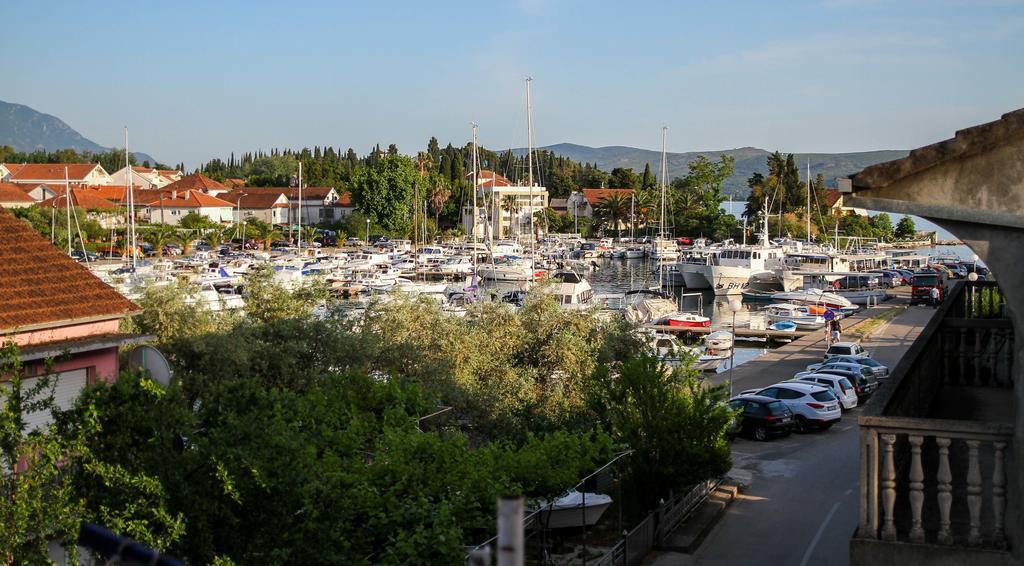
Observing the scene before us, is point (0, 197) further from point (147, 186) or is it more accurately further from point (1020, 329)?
point (1020, 329)

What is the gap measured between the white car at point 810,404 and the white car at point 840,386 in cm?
184


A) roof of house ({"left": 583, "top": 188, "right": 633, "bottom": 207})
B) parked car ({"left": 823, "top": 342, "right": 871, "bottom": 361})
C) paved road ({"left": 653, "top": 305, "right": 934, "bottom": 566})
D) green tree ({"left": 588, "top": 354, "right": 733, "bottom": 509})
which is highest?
roof of house ({"left": 583, "top": 188, "right": 633, "bottom": 207})

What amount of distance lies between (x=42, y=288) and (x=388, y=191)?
117706mm

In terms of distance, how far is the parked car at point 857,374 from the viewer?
3609 centimetres

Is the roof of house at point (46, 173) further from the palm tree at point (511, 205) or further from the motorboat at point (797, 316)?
the motorboat at point (797, 316)

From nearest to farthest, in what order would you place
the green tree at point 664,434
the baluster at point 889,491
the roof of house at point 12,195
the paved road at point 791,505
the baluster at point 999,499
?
the baluster at point 999,499
the baluster at point 889,491
the paved road at point 791,505
the green tree at point 664,434
the roof of house at point 12,195

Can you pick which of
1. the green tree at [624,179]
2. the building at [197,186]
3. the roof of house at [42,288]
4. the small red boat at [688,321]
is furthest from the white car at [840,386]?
the green tree at [624,179]

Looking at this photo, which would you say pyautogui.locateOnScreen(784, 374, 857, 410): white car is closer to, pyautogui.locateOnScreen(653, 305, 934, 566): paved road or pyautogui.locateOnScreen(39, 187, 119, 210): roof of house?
pyautogui.locateOnScreen(653, 305, 934, 566): paved road

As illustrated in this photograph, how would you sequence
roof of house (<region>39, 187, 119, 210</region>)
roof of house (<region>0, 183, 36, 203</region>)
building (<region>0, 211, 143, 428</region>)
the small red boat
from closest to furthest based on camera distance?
building (<region>0, 211, 143, 428</region>) → the small red boat → roof of house (<region>0, 183, 36, 203</region>) → roof of house (<region>39, 187, 119, 210</region>)

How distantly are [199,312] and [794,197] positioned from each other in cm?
14115

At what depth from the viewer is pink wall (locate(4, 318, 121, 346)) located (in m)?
14.7

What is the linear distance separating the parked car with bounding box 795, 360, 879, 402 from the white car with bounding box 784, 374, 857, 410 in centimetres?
150

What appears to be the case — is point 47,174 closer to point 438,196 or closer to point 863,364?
point 438,196

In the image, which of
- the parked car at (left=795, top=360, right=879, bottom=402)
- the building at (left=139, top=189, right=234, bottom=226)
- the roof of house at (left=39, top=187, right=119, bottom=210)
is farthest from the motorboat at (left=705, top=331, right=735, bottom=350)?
the building at (left=139, top=189, right=234, bottom=226)
